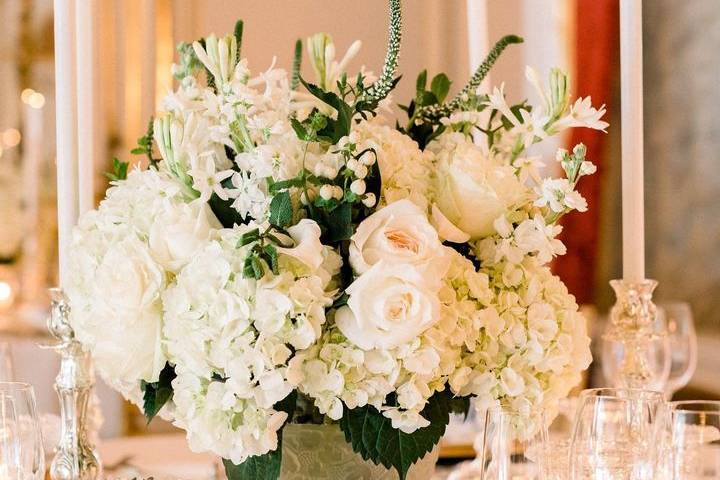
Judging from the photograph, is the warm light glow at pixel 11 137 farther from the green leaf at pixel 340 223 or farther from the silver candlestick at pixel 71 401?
the green leaf at pixel 340 223

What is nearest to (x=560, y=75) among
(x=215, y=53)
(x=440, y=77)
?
(x=440, y=77)

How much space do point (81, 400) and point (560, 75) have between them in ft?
2.03

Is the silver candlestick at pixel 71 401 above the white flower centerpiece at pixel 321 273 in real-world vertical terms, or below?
below

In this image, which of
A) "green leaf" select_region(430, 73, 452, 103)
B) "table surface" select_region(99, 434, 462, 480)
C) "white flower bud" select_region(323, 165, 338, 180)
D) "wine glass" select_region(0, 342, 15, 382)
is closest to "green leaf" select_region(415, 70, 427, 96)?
"green leaf" select_region(430, 73, 452, 103)

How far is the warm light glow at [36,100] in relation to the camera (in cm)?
397

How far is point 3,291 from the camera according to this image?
13.0 ft

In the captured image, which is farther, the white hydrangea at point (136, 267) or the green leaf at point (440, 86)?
the green leaf at point (440, 86)

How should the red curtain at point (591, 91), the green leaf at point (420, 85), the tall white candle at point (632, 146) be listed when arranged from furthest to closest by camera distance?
the red curtain at point (591, 91)
the tall white candle at point (632, 146)
the green leaf at point (420, 85)

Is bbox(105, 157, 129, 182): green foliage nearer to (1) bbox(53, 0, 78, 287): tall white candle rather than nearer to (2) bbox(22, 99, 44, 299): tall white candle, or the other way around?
(1) bbox(53, 0, 78, 287): tall white candle

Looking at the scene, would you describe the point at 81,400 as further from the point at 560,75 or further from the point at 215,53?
the point at 560,75

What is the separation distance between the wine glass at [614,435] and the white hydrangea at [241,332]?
0.26 meters

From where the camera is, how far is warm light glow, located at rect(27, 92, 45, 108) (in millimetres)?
3971

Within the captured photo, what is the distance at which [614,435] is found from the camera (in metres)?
0.86

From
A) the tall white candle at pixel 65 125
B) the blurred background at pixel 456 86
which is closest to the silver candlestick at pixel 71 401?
the tall white candle at pixel 65 125
